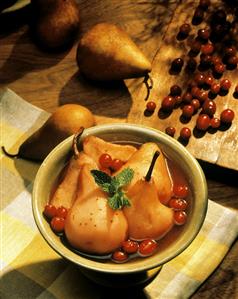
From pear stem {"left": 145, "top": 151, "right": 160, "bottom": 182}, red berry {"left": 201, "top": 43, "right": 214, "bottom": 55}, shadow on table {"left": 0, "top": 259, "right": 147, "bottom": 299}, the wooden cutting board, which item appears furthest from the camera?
red berry {"left": 201, "top": 43, "right": 214, "bottom": 55}

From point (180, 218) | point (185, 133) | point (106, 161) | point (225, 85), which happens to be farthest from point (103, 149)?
point (225, 85)

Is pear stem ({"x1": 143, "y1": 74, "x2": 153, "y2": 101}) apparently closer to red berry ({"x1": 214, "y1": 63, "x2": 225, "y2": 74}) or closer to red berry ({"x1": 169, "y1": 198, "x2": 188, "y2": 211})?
red berry ({"x1": 214, "y1": 63, "x2": 225, "y2": 74})

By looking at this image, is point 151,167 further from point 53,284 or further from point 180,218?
point 53,284

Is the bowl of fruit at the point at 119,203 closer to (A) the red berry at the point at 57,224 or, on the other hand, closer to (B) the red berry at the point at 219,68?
(A) the red berry at the point at 57,224

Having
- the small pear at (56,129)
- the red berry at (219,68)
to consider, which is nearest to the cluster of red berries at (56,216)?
A: the small pear at (56,129)

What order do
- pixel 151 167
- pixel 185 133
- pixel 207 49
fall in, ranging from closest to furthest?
pixel 151 167, pixel 185 133, pixel 207 49

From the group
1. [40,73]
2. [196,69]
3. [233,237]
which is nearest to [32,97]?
[40,73]

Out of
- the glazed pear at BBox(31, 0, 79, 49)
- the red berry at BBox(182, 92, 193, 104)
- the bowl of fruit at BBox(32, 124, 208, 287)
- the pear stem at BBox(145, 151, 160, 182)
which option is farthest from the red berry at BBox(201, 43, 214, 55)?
the pear stem at BBox(145, 151, 160, 182)
